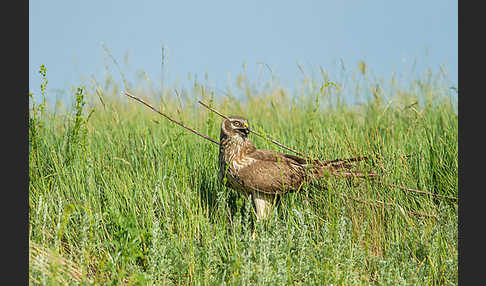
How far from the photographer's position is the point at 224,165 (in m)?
5.16

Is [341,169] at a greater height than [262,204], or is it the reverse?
[341,169]

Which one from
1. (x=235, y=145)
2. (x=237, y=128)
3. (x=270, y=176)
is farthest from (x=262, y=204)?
(x=237, y=128)

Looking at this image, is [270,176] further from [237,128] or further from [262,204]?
[237,128]

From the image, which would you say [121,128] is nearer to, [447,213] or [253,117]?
[253,117]

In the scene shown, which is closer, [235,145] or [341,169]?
[341,169]

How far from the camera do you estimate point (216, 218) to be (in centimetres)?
491

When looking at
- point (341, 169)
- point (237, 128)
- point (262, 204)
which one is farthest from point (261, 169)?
point (341, 169)

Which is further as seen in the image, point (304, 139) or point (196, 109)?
point (196, 109)

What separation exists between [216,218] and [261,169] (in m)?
0.68

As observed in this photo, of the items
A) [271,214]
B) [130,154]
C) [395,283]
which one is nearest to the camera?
[395,283]

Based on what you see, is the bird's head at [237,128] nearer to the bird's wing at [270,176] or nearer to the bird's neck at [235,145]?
the bird's neck at [235,145]

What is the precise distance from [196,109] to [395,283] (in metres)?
5.12

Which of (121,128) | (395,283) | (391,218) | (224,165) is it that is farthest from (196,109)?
(395,283)

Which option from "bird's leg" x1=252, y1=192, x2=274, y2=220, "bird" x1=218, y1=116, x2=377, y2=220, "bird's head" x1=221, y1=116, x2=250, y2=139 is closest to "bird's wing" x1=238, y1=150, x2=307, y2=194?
"bird" x1=218, y1=116, x2=377, y2=220
